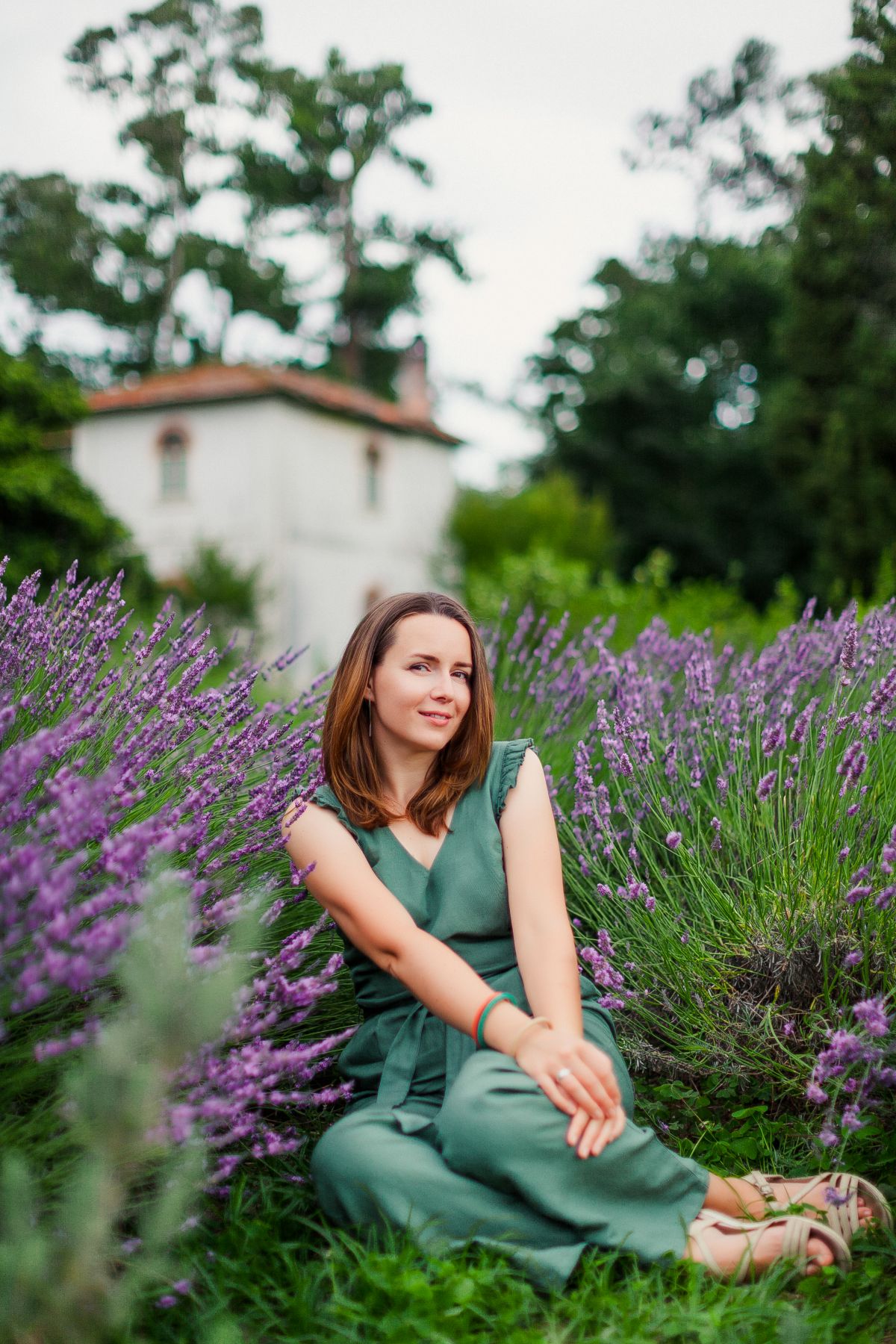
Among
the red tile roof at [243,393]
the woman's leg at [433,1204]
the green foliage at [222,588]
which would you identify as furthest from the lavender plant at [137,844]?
the red tile roof at [243,393]

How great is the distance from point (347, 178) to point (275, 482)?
9872mm

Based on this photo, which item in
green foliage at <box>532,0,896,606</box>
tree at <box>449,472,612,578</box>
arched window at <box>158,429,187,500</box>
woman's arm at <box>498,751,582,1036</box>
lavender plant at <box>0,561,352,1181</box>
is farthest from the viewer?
arched window at <box>158,429,187,500</box>

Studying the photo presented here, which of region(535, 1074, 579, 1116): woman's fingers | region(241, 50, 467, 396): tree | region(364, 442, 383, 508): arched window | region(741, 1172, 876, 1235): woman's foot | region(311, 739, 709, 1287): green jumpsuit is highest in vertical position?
region(241, 50, 467, 396): tree

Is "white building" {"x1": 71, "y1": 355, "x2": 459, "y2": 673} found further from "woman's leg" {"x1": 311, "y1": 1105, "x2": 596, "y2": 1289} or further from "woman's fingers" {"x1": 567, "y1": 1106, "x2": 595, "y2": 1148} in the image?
"woman's fingers" {"x1": 567, "y1": 1106, "x2": 595, "y2": 1148}

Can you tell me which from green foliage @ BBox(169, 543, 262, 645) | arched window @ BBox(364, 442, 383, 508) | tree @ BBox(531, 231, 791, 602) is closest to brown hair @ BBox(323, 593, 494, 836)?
green foliage @ BBox(169, 543, 262, 645)

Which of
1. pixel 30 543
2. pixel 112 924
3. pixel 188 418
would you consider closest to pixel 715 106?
pixel 30 543

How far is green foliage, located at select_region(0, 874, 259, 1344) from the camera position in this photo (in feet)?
3.84

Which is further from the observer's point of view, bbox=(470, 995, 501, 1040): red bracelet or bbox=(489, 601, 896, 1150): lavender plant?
bbox=(489, 601, 896, 1150): lavender plant

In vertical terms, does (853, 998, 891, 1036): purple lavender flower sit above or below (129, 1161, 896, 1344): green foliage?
above

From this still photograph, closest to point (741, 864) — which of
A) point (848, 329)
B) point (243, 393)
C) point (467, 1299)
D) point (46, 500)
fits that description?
point (467, 1299)

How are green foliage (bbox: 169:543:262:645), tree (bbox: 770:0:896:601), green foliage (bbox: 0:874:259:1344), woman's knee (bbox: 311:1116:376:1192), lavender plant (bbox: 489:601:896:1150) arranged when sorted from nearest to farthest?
green foliage (bbox: 0:874:259:1344) → woman's knee (bbox: 311:1116:376:1192) → lavender plant (bbox: 489:601:896:1150) → tree (bbox: 770:0:896:601) → green foliage (bbox: 169:543:262:645)

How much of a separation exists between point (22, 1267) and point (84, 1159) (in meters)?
0.34

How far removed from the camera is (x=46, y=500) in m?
12.9

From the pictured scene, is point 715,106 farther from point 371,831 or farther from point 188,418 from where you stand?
point 188,418
